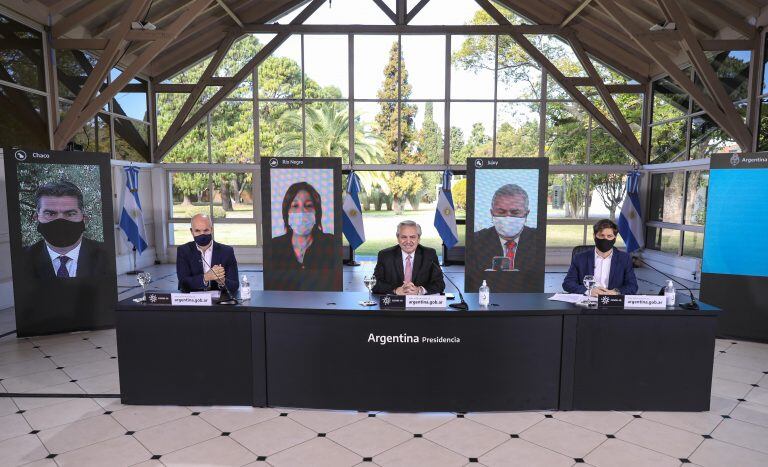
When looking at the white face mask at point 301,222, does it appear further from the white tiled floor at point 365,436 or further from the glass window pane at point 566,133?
the glass window pane at point 566,133

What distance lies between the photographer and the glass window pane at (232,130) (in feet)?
36.1

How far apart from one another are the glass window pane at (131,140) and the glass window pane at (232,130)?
146 cm

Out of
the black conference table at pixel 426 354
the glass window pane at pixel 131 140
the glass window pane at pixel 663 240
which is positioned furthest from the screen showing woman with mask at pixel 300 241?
the glass window pane at pixel 663 240

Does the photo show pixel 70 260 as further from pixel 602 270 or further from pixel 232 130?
pixel 602 270

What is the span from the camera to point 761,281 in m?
5.55

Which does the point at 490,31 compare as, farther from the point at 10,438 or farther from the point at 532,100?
the point at 10,438

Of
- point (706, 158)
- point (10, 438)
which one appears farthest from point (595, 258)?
point (706, 158)

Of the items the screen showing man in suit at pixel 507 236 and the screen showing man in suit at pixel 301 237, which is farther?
the screen showing man in suit at pixel 507 236

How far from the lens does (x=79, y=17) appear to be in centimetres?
766

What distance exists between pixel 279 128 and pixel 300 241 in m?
6.28

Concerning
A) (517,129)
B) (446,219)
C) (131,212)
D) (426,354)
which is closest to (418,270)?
(426,354)

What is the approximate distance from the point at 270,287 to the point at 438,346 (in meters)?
3.02

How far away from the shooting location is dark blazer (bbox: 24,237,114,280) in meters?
5.62

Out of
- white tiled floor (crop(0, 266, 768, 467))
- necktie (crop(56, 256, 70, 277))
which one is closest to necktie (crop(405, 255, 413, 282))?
white tiled floor (crop(0, 266, 768, 467))
